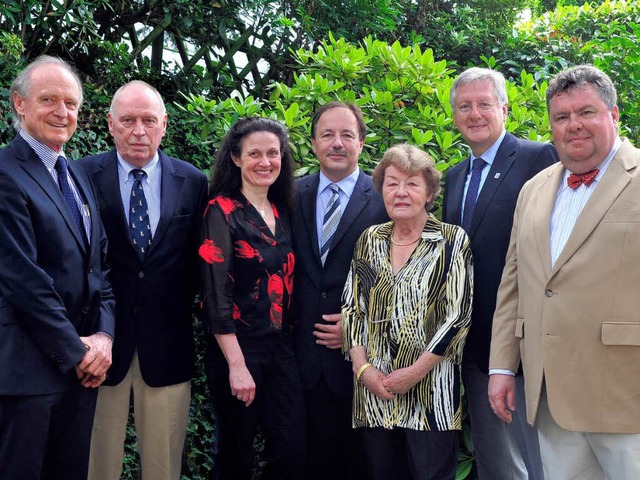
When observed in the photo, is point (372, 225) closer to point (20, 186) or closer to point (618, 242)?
point (618, 242)

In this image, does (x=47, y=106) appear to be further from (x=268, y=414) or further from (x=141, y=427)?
(x=268, y=414)

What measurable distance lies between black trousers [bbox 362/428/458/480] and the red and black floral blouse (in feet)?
2.61

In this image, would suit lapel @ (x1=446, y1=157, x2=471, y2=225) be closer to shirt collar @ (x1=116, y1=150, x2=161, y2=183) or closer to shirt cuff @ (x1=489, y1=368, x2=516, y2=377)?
shirt cuff @ (x1=489, y1=368, x2=516, y2=377)

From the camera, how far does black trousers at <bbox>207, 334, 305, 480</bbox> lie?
3873 millimetres

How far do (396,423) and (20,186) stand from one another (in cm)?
208

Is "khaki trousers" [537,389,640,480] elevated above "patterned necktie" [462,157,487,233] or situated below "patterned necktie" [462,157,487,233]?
below

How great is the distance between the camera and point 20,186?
3.19 m

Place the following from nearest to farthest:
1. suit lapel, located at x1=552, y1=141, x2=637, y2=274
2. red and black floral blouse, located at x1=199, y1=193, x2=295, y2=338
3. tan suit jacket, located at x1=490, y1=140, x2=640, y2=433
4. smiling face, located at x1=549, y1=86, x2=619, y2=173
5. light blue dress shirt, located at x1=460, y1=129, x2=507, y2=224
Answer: tan suit jacket, located at x1=490, y1=140, x2=640, y2=433, suit lapel, located at x1=552, y1=141, x2=637, y2=274, smiling face, located at x1=549, y1=86, x2=619, y2=173, red and black floral blouse, located at x1=199, y1=193, x2=295, y2=338, light blue dress shirt, located at x1=460, y1=129, x2=507, y2=224

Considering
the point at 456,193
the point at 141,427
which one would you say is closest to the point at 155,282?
the point at 141,427

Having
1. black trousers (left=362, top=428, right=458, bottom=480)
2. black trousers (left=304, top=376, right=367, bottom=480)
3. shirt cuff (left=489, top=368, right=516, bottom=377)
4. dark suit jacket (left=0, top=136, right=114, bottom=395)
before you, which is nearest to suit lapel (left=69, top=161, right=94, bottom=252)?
dark suit jacket (left=0, top=136, right=114, bottom=395)

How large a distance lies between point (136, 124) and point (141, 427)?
5.36 feet

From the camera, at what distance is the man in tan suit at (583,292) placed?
9.52 ft

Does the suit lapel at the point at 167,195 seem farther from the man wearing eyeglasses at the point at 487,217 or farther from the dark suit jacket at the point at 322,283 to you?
the man wearing eyeglasses at the point at 487,217

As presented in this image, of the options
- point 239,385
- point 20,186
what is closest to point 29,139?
point 20,186
